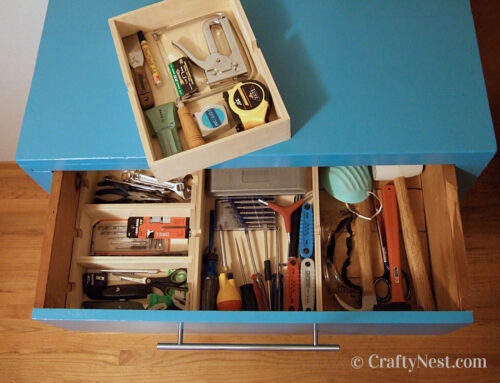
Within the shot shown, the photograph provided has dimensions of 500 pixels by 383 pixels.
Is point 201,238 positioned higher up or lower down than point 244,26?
lower down

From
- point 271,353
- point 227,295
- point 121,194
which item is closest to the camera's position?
point 227,295

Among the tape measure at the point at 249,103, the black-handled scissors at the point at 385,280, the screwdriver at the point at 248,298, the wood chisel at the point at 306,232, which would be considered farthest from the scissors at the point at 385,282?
the tape measure at the point at 249,103

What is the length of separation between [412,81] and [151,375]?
3.22ft

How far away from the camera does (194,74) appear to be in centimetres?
80

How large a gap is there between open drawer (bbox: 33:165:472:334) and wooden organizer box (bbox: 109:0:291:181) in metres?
0.20

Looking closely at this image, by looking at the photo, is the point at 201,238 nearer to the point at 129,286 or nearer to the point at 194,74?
the point at 129,286

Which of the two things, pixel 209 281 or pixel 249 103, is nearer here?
pixel 249 103

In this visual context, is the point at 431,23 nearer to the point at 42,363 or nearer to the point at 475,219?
the point at 475,219

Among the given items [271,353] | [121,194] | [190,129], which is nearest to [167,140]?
[190,129]

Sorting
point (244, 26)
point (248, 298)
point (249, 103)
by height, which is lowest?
point (248, 298)

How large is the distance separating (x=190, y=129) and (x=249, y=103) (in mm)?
111

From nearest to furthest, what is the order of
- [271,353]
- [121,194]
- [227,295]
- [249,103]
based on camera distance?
[249,103], [227,295], [121,194], [271,353]

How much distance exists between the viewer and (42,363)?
120 centimetres

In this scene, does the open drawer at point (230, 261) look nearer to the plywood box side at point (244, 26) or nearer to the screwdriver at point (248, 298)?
the screwdriver at point (248, 298)
